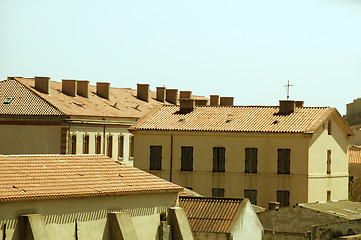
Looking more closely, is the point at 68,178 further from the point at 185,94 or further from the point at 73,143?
the point at 185,94

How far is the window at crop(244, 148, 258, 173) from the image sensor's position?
6838 centimetres

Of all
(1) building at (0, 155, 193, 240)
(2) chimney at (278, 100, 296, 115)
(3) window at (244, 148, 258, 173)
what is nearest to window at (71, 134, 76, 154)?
(2) chimney at (278, 100, 296, 115)

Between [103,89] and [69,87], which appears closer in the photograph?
[69,87]

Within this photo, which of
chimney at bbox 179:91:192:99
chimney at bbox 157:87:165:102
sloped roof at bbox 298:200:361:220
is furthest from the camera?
chimney at bbox 179:91:192:99

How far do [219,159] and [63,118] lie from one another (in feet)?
75.9

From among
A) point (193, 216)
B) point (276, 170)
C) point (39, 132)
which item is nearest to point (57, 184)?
point (193, 216)

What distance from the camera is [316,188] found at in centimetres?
6819

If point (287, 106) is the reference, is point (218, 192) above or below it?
below

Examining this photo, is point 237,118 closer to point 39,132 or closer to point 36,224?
point 39,132

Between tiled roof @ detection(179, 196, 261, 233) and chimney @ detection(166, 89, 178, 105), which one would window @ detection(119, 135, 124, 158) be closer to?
chimney @ detection(166, 89, 178, 105)

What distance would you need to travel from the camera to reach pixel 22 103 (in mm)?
90688

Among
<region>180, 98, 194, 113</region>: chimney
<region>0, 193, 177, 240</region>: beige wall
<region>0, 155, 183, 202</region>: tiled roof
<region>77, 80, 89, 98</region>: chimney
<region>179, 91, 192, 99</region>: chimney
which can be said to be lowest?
<region>0, 193, 177, 240</region>: beige wall

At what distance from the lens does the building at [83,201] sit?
125 feet

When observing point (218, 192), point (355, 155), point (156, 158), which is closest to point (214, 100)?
point (355, 155)
